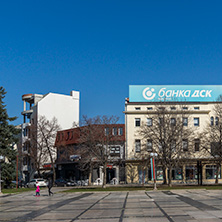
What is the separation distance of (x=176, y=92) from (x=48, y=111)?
103 feet

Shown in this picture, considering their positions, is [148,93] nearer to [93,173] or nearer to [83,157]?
[93,173]

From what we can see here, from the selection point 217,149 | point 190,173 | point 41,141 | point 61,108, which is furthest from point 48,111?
point 217,149

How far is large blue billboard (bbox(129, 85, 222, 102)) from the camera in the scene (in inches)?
2493

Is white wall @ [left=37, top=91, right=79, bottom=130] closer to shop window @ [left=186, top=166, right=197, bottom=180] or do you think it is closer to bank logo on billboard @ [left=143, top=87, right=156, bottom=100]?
bank logo on billboard @ [left=143, top=87, right=156, bottom=100]

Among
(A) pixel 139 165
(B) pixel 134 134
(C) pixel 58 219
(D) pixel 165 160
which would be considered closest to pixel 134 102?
(B) pixel 134 134

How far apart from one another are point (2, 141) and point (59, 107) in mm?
35355

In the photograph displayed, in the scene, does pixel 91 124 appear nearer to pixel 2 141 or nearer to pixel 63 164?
pixel 2 141

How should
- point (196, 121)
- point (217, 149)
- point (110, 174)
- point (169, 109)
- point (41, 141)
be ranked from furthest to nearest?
point (41, 141), point (110, 174), point (196, 121), point (169, 109), point (217, 149)

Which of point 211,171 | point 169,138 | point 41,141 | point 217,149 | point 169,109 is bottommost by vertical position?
point 211,171

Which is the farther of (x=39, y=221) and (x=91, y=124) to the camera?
(x=91, y=124)

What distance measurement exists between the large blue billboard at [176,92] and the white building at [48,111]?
20657 millimetres

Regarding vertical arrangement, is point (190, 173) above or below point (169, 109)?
below

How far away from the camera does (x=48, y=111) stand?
3248 inches

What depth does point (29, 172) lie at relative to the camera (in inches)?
3152
